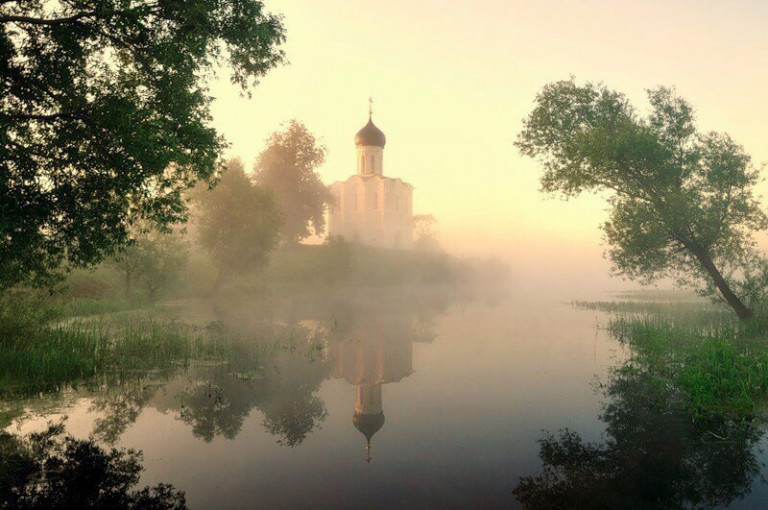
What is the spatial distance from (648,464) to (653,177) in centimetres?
1839

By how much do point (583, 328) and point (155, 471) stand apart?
2238 cm

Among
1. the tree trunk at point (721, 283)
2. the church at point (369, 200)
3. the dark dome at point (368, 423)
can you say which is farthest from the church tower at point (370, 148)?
the dark dome at point (368, 423)

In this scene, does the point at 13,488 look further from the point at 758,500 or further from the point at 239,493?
the point at 758,500

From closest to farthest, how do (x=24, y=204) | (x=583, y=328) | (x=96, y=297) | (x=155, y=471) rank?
(x=155, y=471) < (x=24, y=204) < (x=583, y=328) < (x=96, y=297)

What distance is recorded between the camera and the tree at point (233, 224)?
3791cm

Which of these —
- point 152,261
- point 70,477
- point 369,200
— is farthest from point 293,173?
point 70,477

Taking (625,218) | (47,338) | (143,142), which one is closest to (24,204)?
(143,142)

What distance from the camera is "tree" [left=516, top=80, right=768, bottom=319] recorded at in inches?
840

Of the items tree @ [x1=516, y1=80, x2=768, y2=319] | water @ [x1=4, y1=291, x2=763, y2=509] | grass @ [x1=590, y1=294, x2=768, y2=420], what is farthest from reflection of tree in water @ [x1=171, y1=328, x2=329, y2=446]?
tree @ [x1=516, y1=80, x2=768, y2=319]

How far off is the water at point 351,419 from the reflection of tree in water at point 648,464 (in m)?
0.27

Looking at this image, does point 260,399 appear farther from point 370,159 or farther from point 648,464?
point 370,159

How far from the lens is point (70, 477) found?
6.94m

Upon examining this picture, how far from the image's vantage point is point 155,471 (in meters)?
7.43

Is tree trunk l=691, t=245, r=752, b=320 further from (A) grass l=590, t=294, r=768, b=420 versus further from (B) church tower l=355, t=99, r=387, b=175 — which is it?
(B) church tower l=355, t=99, r=387, b=175
